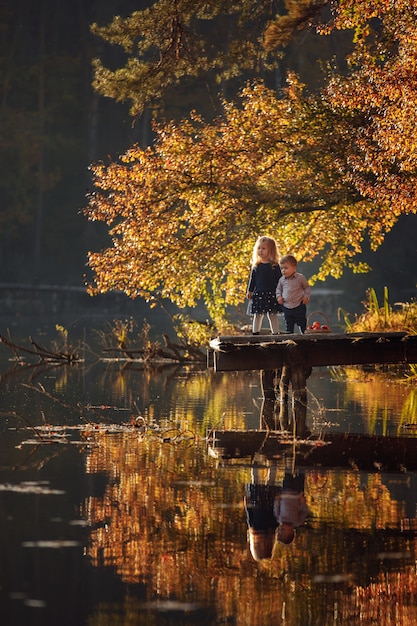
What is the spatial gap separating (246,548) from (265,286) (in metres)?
11.1

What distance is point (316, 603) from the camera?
262 inches

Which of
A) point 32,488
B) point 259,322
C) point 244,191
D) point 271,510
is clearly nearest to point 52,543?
point 271,510

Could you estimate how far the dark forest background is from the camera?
2584 inches

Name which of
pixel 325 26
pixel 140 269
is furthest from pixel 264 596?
pixel 140 269

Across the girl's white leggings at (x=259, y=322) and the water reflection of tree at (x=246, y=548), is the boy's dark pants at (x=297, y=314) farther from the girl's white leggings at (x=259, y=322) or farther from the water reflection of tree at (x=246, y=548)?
the water reflection of tree at (x=246, y=548)

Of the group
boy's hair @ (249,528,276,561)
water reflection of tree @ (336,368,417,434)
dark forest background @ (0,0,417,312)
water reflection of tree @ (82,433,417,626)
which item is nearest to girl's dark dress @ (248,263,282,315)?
water reflection of tree @ (336,368,417,434)

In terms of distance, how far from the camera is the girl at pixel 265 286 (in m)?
18.8

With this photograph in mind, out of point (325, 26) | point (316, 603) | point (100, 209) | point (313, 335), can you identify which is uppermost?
point (325, 26)

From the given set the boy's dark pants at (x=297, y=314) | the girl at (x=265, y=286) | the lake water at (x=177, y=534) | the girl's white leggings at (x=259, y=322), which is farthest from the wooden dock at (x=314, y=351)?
the girl at (x=265, y=286)

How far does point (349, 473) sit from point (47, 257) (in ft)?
191

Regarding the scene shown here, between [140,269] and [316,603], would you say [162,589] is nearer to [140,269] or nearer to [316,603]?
[316,603]

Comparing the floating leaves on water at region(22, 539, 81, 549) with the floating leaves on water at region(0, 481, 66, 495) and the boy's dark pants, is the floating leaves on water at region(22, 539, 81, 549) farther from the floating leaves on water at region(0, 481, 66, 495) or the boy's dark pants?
the boy's dark pants

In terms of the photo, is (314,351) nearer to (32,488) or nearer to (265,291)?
(265,291)

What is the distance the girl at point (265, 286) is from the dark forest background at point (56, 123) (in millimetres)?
44890
